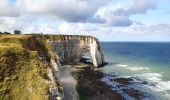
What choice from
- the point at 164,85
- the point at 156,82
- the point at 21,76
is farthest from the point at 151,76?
the point at 21,76

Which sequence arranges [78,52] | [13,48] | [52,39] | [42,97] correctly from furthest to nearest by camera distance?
[78,52] < [52,39] < [13,48] < [42,97]

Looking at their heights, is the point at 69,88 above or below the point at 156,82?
above

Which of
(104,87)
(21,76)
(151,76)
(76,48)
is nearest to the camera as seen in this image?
(21,76)

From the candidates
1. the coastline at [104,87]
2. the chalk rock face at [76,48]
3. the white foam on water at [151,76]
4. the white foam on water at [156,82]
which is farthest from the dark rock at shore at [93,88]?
the chalk rock face at [76,48]

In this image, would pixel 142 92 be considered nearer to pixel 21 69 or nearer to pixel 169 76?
pixel 169 76

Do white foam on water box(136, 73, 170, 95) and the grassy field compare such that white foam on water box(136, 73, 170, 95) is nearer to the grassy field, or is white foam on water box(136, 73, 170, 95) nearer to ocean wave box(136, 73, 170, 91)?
ocean wave box(136, 73, 170, 91)

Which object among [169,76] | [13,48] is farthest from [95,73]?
[13,48]

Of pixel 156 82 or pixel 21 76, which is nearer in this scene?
pixel 21 76

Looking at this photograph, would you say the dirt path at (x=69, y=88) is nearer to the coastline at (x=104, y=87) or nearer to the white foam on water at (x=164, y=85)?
the coastline at (x=104, y=87)

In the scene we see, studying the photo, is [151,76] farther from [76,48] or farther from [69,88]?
[76,48]
